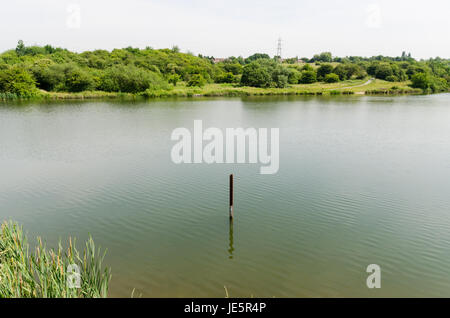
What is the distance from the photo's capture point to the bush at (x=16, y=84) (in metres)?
66.5

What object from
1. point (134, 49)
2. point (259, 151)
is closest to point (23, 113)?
point (259, 151)

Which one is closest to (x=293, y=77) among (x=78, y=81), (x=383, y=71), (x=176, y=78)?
(x=383, y=71)

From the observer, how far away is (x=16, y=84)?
6656 centimetres

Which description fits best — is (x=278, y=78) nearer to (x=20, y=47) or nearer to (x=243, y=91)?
(x=243, y=91)

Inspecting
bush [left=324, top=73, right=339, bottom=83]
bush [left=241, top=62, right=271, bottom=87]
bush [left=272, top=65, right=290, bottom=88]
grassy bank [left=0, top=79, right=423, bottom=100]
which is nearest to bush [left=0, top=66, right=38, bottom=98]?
grassy bank [left=0, top=79, right=423, bottom=100]

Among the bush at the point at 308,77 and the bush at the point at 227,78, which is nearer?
the bush at the point at 227,78

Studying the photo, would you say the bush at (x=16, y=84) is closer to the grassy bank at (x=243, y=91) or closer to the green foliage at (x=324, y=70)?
the grassy bank at (x=243, y=91)

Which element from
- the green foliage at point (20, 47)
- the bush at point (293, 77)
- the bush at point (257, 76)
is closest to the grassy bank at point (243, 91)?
the bush at point (257, 76)

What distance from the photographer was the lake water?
9.70m

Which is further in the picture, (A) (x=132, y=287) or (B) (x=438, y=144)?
(B) (x=438, y=144)

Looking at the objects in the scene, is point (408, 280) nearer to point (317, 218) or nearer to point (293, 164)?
point (317, 218)

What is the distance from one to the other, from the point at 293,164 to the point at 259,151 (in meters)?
3.90

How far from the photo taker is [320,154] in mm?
23969

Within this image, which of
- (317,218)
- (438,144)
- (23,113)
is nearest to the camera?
(317,218)
